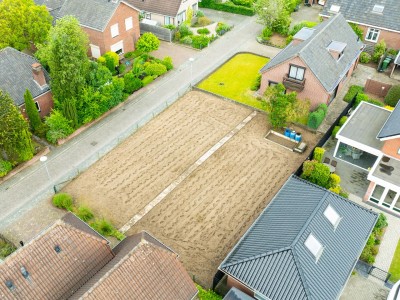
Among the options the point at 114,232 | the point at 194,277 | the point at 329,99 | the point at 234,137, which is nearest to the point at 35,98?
the point at 114,232

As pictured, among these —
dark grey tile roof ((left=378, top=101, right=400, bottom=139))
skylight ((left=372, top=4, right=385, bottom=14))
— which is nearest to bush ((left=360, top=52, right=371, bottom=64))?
skylight ((left=372, top=4, right=385, bottom=14))

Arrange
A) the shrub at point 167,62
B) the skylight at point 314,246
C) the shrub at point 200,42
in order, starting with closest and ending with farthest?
the skylight at point 314,246 → the shrub at point 167,62 → the shrub at point 200,42

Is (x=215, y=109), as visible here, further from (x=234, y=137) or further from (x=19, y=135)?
(x=19, y=135)

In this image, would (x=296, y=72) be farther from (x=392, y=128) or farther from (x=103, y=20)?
(x=103, y=20)

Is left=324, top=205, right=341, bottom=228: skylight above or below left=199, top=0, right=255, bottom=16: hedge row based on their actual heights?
below

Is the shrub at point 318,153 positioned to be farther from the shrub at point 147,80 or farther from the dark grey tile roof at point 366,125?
the shrub at point 147,80

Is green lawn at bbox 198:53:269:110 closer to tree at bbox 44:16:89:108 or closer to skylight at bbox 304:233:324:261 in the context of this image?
tree at bbox 44:16:89:108

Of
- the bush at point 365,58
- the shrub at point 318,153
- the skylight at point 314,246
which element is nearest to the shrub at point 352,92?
the bush at point 365,58
